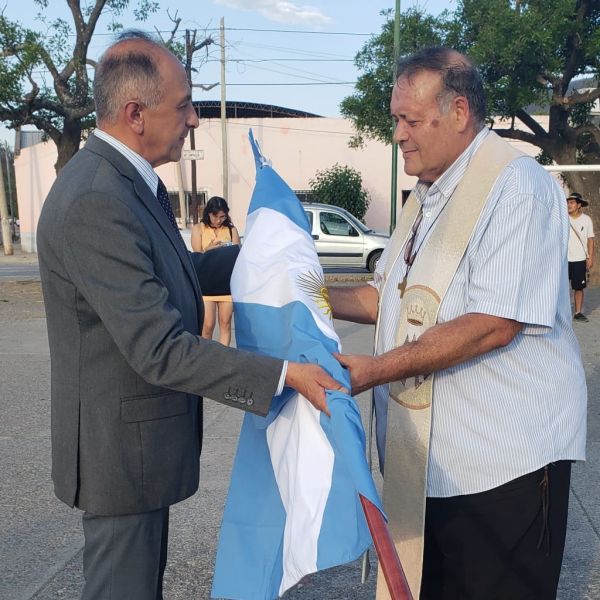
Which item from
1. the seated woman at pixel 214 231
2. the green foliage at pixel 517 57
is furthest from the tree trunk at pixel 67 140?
the seated woman at pixel 214 231

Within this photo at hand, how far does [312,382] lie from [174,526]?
2.38 meters

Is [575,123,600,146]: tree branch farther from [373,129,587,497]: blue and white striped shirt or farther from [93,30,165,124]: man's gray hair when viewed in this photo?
[93,30,165,124]: man's gray hair

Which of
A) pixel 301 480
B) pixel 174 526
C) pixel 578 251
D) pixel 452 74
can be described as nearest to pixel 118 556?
pixel 301 480

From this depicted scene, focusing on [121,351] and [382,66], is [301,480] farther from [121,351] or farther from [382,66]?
[382,66]

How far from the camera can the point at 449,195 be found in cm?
237

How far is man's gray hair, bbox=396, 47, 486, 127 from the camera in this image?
90.2 inches

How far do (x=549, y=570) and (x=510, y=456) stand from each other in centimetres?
43

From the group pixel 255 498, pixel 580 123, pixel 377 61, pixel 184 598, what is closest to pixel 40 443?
pixel 184 598

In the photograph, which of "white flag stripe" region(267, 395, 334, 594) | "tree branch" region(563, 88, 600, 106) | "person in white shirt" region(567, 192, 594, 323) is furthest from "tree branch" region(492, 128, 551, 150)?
"white flag stripe" region(267, 395, 334, 594)

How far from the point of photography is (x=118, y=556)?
2.17 meters

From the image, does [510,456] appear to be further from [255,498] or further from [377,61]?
[377,61]

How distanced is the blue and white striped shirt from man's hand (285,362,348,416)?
331 mm

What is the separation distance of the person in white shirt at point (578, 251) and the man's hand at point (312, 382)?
9.48 m

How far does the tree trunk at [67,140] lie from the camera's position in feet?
54.7
